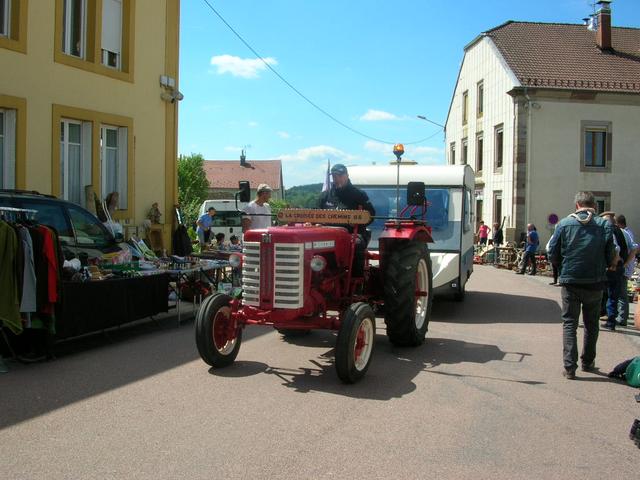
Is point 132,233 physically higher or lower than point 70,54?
lower

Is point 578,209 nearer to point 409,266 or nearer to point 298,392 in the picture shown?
point 409,266

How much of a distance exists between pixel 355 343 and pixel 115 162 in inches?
341

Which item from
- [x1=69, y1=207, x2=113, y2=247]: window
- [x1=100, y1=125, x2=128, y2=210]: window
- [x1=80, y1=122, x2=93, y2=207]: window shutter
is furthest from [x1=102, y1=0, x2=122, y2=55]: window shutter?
[x1=69, y1=207, x2=113, y2=247]: window

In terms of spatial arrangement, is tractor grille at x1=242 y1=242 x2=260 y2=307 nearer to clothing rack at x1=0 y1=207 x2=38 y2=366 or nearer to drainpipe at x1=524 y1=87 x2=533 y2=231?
clothing rack at x1=0 y1=207 x2=38 y2=366

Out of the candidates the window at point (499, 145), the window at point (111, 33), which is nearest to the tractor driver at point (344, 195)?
the window at point (111, 33)

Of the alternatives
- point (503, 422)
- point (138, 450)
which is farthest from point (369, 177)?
point (138, 450)

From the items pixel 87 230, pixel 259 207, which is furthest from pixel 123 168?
pixel 259 207

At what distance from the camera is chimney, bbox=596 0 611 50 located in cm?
3053

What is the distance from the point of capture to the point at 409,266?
7070 millimetres

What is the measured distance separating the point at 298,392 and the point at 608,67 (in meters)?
28.7

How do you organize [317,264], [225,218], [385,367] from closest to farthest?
[317,264]
[385,367]
[225,218]

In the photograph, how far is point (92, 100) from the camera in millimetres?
11906

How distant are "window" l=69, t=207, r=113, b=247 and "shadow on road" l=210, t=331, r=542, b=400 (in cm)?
314

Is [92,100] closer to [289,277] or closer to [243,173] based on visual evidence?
[289,277]
